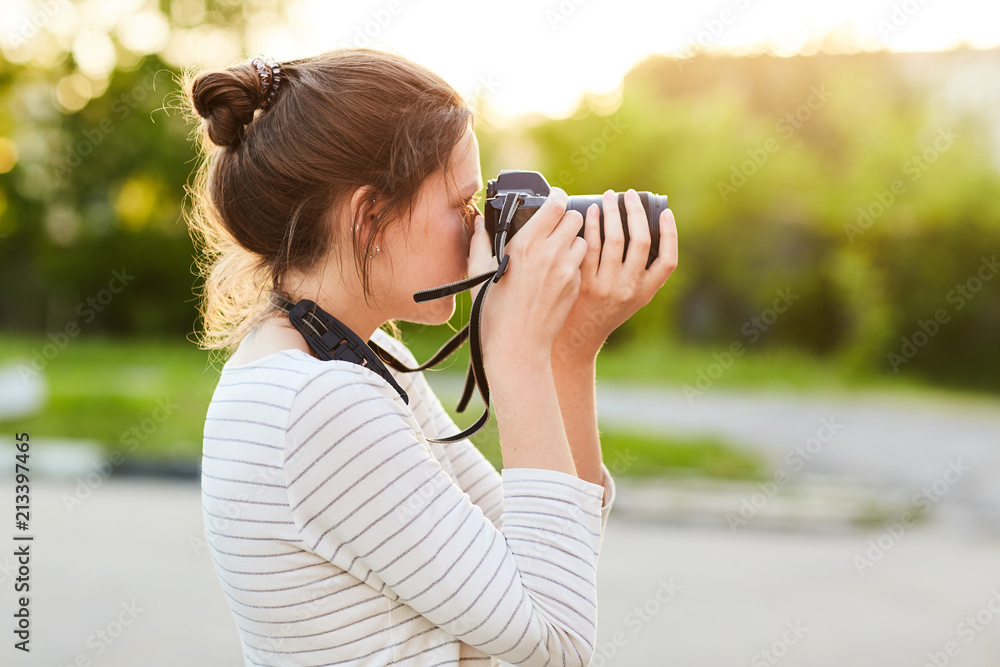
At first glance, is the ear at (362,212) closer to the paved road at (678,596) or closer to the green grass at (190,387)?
the paved road at (678,596)

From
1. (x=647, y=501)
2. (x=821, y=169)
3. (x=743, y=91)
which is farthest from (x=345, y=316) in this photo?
(x=743, y=91)

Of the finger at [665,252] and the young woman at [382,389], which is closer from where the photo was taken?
the young woman at [382,389]

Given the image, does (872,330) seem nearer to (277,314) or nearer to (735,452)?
(735,452)


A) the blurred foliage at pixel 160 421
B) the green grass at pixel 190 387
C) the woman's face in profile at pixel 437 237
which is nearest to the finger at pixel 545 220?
the woman's face in profile at pixel 437 237

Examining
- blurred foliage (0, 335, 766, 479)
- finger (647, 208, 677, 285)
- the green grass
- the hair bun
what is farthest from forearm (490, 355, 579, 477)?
the green grass

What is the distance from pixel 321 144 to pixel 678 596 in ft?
11.5

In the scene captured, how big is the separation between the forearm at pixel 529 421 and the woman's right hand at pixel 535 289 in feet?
0.07

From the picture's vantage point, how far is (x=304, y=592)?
1003mm

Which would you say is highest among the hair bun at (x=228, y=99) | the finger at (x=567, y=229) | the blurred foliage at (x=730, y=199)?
the blurred foliage at (x=730, y=199)

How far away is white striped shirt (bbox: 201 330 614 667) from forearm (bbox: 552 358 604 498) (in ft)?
0.79

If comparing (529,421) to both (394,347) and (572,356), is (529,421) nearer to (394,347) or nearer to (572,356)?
(572,356)

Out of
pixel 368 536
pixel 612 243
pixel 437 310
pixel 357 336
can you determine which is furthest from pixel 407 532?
pixel 612 243

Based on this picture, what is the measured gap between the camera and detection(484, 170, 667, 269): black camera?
120cm

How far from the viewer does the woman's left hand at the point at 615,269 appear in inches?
46.9
